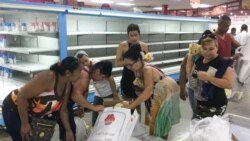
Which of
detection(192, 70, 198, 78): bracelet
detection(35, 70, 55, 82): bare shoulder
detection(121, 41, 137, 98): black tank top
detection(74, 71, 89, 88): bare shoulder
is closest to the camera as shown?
detection(35, 70, 55, 82): bare shoulder

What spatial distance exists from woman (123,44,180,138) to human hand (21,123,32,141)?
1034mm

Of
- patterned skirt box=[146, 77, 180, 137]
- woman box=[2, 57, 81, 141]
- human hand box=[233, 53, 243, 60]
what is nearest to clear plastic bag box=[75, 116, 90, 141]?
woman box=[2, 57, 81, 141]

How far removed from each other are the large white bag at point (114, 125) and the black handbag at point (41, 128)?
0.53 m

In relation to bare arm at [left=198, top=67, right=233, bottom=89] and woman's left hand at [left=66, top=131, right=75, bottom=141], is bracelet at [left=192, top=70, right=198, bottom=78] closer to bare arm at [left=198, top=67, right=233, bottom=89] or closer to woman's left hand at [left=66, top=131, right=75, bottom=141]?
bare arm at [left=198, top=67, right=233, bottom=89]

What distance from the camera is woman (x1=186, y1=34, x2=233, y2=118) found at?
2.21 meters

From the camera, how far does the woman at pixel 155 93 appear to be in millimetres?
2583

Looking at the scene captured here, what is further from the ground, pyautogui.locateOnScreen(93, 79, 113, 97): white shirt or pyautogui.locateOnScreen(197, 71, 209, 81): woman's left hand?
pyautogui.locateOnScreen(197, 71, 209, 81): woman's left hand

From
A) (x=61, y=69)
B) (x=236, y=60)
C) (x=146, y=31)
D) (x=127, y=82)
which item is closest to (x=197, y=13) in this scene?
(x=146, y=31)

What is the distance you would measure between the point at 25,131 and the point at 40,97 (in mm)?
330

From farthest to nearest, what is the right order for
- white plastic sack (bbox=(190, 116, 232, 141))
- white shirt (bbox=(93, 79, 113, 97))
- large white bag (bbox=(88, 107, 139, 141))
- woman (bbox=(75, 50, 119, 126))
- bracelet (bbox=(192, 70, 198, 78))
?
white shirt (bbox=(93, 79, 113, 97))
woman (bbox=(75, 50, 119, 126))
bracelet (bbox=(192, 70, 198, 78))
large white bag (bbox=(88, 107, 139, 141))
white plastic sack (bbox=(190, 116, 232, 141))

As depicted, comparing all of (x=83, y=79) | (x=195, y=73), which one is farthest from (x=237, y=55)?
(x=83, y=79)

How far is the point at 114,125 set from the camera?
2.00m

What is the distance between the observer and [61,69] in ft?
7.16

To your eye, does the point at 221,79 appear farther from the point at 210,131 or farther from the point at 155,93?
the point at 210,131
